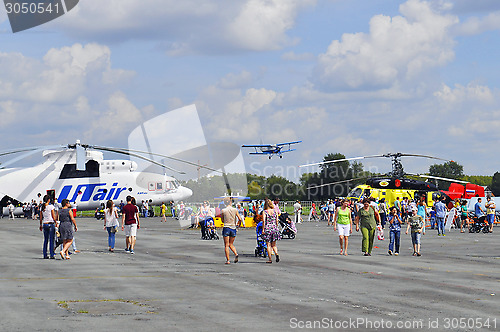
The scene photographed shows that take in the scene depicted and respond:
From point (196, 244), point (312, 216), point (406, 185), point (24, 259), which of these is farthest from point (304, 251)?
point (312, 216)

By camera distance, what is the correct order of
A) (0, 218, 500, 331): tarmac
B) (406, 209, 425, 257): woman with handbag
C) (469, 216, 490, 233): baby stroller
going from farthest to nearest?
(469, 216, 490, 233): baby stroller < (406, 209, 425, 257): woman with handbag < (0, 218, 500, 331): tarmac

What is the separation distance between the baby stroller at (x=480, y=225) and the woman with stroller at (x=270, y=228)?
18808 mm

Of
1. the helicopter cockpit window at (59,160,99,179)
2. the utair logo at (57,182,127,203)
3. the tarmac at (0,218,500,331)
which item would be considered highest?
the helicopter cockpit window at (59,160,99,179)

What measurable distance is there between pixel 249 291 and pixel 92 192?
44164 millimetres

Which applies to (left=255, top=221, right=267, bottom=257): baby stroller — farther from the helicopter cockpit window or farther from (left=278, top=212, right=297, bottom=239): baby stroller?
the helicopter cockpit window

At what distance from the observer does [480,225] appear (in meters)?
33.8

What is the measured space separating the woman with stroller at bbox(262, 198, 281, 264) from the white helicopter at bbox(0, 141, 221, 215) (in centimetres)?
3789

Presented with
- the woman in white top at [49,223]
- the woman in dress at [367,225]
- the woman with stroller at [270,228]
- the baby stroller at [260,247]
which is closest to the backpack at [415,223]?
the woman in dress at [367,225]

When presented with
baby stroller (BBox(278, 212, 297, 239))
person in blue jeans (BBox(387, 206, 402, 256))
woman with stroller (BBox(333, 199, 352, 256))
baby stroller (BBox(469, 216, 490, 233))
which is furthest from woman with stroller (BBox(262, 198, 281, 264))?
baby stroller (BBox(469, 216, 490, 233))

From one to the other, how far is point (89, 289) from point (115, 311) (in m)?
2.70

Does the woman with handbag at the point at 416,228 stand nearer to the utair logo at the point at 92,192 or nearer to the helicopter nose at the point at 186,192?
the utair logo at the point at 92,192

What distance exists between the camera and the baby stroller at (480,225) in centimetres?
3353

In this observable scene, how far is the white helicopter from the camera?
54375mm

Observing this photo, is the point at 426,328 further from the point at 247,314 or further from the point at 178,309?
the point at 178,309
